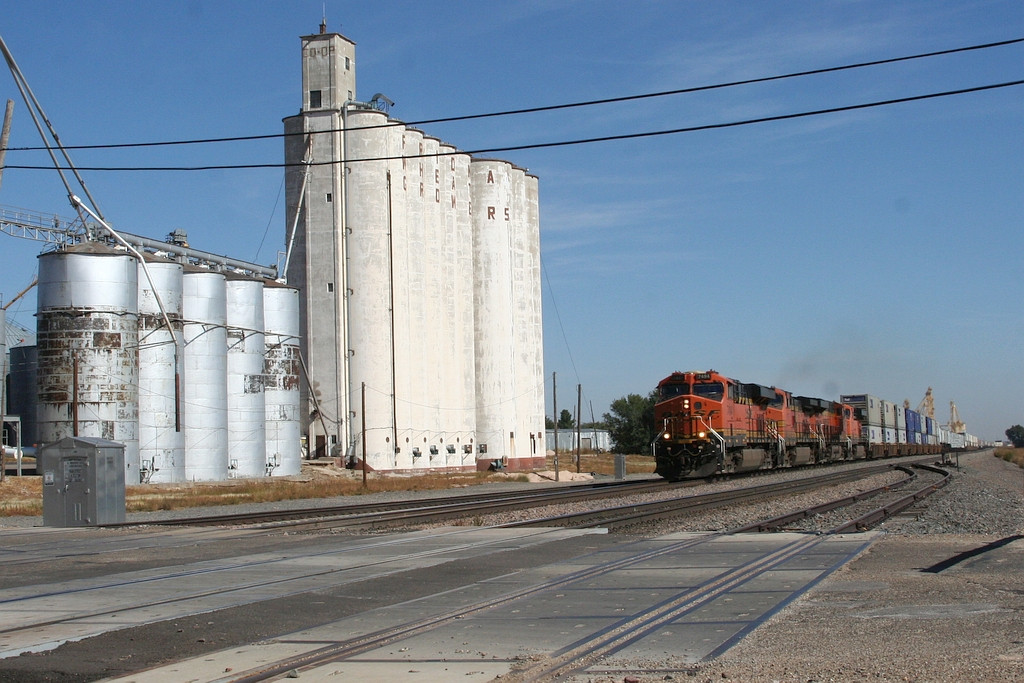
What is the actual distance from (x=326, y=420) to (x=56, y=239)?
1802 centimetres

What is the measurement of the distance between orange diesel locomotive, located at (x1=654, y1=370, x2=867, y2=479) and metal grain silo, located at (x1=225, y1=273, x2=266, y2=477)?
74.8ft

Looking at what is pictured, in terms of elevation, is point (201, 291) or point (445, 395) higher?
point (201, 291)

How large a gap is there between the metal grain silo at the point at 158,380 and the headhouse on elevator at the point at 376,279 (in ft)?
44.0

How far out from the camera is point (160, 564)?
47.7 ft

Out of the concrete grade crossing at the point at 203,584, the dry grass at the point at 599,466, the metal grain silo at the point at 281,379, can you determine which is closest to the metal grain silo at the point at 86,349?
the metal grain silo at the point at 281,379

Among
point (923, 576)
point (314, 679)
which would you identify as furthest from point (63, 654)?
point (923, 576)

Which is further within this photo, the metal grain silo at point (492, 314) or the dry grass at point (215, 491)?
the metal grain silo at point (492, 314)

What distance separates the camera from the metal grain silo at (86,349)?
43.3 meters

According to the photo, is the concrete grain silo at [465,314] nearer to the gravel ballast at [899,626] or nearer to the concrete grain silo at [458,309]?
the concrete grain silo at [458,309]

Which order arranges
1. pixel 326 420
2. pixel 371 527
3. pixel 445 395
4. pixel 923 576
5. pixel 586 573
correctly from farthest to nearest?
pixel 445 395 < pixel 326 420 < pixel 371 527 < pixel 586 573 < pixel 923 576

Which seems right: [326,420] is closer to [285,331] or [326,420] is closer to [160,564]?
[285,331]

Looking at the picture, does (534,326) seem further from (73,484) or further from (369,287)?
(73,484)

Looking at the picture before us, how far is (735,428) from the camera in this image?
3888cm

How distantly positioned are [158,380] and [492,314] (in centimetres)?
2880
